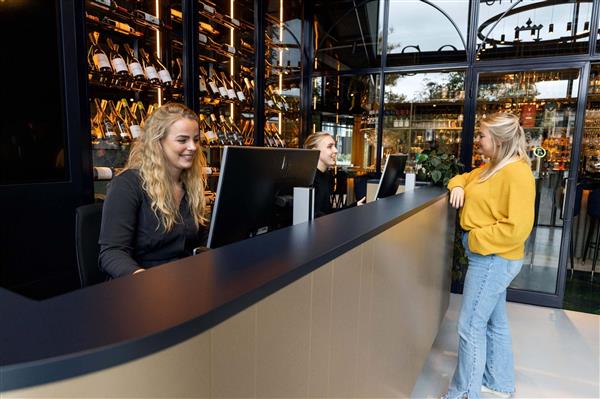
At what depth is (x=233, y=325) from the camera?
62 cm

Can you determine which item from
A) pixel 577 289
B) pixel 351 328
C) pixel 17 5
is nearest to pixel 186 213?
pixel 351 328

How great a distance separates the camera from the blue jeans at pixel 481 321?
77.6 inches

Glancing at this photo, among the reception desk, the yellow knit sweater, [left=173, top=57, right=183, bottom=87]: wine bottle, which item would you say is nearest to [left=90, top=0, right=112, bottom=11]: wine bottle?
[left=173, top=57, right=183, bottom=87]: wine bottle

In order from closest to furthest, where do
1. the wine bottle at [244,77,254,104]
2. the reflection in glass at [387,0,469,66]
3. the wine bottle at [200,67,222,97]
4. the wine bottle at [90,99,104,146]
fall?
the wine bottle at [90,99,104,146], the wine bottle at [200,67,222,97], the wine bottle at [244,77,254,104], the reflection in glass at [387,0,469,66]

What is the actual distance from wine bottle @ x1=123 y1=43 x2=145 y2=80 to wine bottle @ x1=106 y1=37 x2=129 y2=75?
58 mm

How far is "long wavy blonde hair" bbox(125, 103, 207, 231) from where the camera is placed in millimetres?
1457

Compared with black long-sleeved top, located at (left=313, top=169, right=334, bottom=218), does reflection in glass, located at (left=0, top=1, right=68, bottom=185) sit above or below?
above

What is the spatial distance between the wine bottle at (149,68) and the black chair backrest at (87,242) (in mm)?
1222

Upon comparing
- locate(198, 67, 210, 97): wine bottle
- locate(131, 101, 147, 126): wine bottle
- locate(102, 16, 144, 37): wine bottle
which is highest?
locate(102, 16, 144, 37): wine bottle

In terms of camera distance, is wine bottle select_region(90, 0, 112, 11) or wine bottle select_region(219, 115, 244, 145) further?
wine bottle select_region(219, 115, 244, 145)

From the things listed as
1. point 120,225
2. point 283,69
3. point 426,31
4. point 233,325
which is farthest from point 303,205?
point 426,31

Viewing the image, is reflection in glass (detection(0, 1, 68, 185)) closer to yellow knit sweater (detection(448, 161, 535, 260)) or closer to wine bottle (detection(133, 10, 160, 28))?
wine bottle (detection(133, 10, 160, 28))

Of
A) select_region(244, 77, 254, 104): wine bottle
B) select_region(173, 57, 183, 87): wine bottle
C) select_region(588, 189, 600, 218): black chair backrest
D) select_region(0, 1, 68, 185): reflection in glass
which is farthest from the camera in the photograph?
select_region(588, 189, 600, 218): black chair backrest

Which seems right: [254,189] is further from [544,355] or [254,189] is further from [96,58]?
[544,355]
